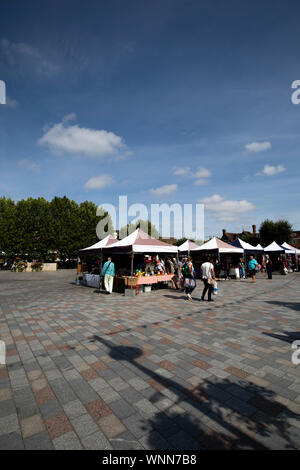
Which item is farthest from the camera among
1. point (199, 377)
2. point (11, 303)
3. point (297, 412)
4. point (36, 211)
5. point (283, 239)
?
point (283, 239)

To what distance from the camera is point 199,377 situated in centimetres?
337

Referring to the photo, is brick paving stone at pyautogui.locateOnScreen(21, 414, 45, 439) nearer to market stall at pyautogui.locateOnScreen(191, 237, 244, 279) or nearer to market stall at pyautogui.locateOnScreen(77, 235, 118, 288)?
market stall at pyautogui.locateOnScreen(77, 235, 118, 288)

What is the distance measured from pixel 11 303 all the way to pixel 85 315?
3.99 meters

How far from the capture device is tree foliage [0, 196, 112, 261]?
30.3m

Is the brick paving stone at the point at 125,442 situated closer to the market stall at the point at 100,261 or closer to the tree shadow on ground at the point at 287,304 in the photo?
the tree shadow on ground at the point at 287,304

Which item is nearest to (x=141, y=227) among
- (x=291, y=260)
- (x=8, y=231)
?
(x=8, y=231)

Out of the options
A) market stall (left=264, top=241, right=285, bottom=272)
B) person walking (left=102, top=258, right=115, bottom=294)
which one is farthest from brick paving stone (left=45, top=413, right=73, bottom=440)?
market stall (left=264, top=241, right=285, bottom=272)

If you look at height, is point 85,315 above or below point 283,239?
below

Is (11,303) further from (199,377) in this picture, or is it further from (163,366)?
(199,377)

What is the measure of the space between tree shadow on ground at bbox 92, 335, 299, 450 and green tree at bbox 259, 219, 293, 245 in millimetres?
44964

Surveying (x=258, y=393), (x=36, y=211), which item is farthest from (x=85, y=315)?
(x=36, y=211)

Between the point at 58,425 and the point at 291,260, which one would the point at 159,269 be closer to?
the point at 58,425

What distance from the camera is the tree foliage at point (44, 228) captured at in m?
30.3

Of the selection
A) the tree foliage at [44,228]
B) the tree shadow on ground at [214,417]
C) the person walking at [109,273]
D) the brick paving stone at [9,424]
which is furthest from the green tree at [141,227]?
the brick paving stone at [9,424]
